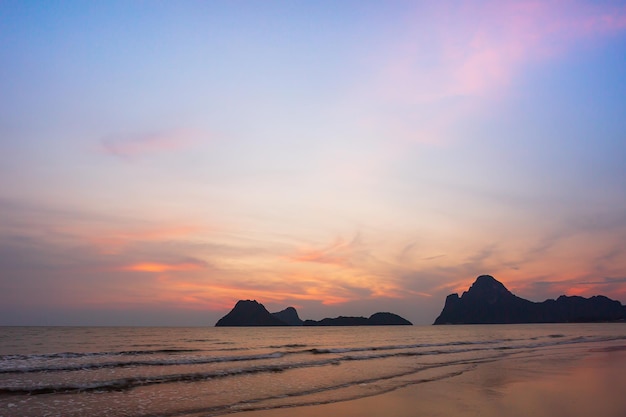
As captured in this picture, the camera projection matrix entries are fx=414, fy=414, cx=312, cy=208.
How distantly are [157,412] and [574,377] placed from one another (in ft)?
73.9

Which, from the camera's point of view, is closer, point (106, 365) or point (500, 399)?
point (500, 399)

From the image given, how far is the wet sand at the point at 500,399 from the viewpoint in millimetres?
14891

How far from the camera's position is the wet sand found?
14891mm

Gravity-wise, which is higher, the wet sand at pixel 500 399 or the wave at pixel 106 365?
the wet sand at pixel 500 399

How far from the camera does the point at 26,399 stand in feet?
58.6

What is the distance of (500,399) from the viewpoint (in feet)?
56.2

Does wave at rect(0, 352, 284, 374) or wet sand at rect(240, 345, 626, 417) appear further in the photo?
wave at rect(0, 352, 284, 374)

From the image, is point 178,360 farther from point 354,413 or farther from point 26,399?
point 354,413

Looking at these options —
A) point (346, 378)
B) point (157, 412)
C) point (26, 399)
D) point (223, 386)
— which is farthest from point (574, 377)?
point (26, 399)

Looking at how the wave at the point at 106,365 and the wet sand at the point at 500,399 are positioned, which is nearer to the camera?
the wet sand at the point at 500,399

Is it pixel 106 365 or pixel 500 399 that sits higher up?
pixel 500 399

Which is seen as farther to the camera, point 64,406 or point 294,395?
point 294,395

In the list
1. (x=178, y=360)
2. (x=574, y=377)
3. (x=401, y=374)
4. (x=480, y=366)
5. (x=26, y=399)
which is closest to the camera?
(x=26, y=399)

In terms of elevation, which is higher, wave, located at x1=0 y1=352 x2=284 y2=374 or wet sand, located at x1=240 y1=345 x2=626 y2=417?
wet sand, located at x1=240 y1=345 x2=626 y2=417
